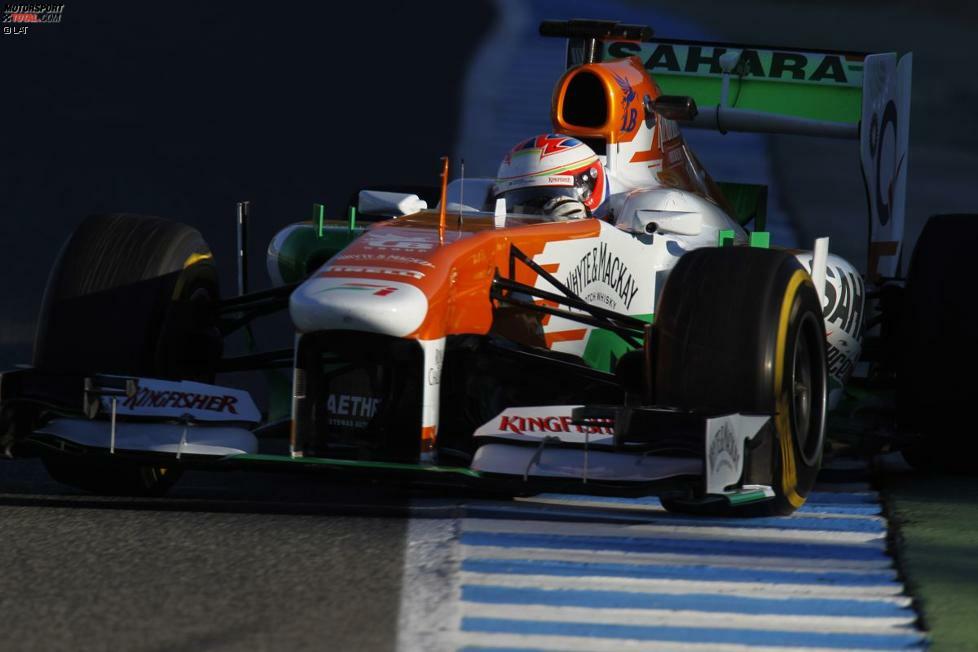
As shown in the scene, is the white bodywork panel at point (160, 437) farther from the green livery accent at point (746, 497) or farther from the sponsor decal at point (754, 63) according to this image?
the sponsor decal at point (754, 63)

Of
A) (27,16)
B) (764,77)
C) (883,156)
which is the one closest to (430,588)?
(883,156)

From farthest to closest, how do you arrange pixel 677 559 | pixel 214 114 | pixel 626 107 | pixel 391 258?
pixel 214 114
pixel 626 107
pixel 391 258
pixel 677 559

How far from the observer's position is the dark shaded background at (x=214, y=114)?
13.8m

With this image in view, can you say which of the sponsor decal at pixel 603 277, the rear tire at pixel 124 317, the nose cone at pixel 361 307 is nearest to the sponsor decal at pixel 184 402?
the rear tire at pixel 124 317

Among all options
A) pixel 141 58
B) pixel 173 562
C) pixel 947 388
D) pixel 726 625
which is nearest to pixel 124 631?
pixel 173 562

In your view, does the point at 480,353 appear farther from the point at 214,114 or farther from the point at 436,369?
the point at 214,114

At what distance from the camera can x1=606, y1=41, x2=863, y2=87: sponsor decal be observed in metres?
9.55

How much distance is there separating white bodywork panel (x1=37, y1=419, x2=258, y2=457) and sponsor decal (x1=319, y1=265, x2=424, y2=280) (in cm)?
59

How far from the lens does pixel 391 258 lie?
6.03 m

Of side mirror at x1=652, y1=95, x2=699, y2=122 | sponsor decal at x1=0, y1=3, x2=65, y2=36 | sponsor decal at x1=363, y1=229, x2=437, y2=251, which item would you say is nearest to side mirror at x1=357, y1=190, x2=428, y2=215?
sponsor decal at x1=363, y1=229, x2=437, y2=251

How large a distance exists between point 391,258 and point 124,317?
3.37 feet

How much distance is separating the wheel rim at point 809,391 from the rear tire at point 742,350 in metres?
0.15

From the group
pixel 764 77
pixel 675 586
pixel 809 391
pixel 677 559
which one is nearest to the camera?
pixel 675 586

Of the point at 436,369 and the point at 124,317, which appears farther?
the point at 124,317
